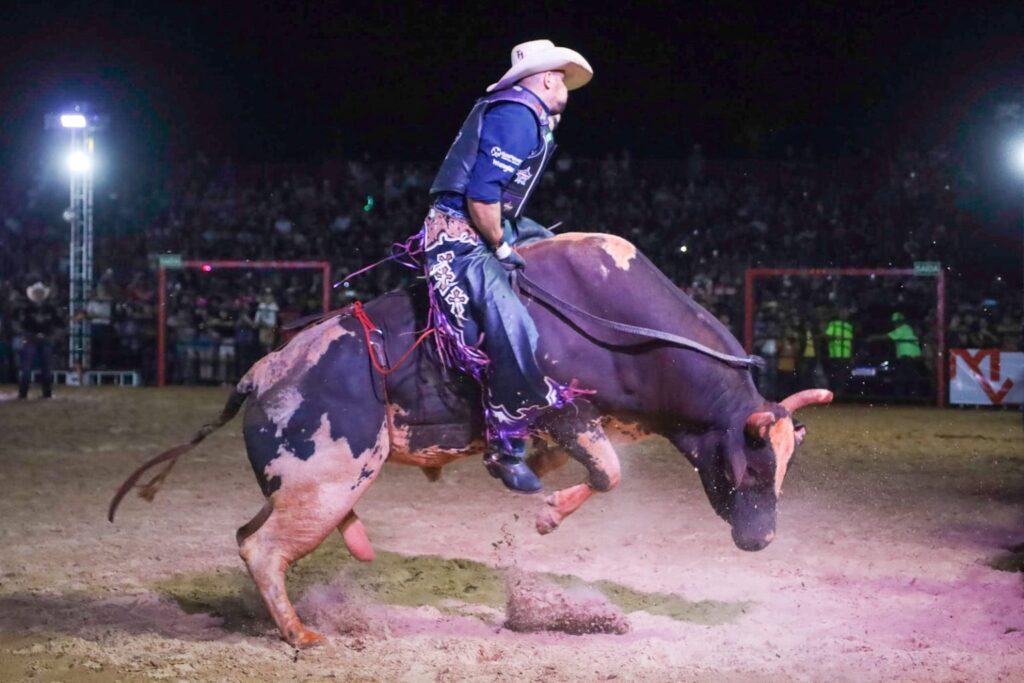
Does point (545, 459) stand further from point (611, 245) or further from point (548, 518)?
point (611, 245)

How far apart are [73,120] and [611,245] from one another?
1722cm

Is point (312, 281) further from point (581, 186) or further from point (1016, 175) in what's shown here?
point (1016, 175)

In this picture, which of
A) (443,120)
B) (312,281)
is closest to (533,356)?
(312,281)

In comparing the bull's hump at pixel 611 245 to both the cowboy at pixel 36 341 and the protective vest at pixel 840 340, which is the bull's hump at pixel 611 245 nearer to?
the cowboy at pixel 36 341

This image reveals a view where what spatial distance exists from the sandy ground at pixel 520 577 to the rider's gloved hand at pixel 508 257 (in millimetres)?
1516

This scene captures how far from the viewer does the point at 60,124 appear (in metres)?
19.8

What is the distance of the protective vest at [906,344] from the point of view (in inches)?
720

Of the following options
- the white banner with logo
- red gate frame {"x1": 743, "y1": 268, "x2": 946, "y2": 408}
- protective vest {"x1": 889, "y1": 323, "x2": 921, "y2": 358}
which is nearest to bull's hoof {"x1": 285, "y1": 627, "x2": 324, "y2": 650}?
red gate frame {"x1": 743, "y1": 268, "x2": 946, "y2": 408}

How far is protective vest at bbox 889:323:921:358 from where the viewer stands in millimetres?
18281

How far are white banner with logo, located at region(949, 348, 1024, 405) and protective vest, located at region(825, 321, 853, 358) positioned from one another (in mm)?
1573

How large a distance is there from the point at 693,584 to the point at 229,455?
6.20m

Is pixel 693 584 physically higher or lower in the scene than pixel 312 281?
lower

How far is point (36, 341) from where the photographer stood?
57.8 feet

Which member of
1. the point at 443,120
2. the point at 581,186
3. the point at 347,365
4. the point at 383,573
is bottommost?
the point at 383,573
